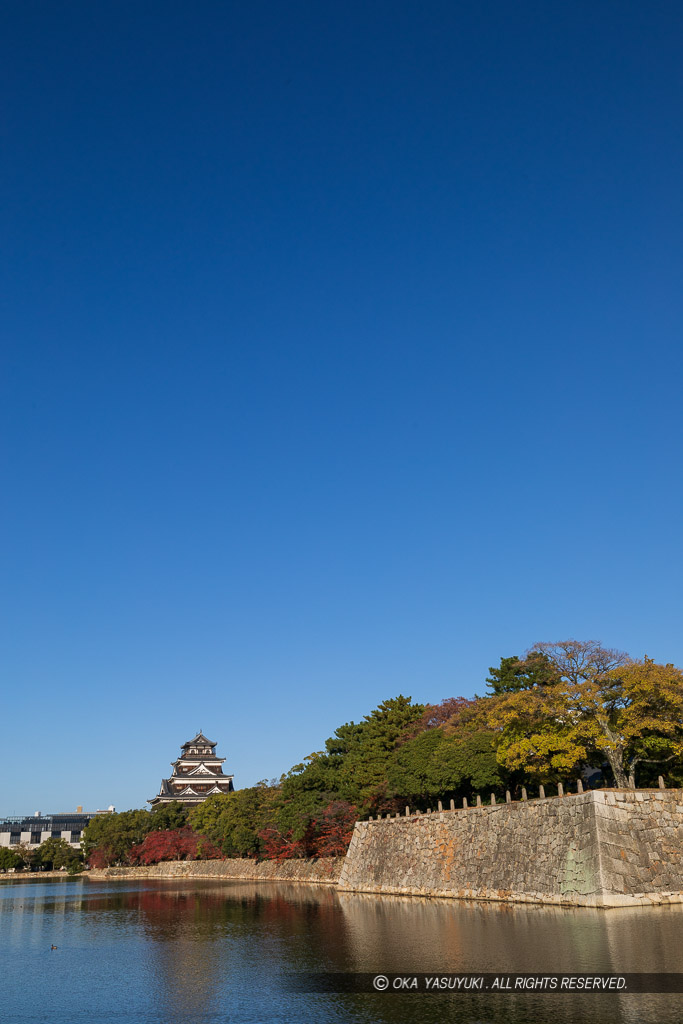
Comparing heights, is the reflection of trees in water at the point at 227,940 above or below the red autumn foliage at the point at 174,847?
above

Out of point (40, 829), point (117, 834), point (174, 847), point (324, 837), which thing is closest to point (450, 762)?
point (324, 837)

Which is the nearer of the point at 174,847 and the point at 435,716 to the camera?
the point at 435,716

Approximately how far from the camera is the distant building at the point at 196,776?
311ft

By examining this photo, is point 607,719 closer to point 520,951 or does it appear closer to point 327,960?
point 520,951

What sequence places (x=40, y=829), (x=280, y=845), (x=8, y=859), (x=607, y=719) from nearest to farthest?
(x=607, y=719) → (x=280, y=845) → (x=8, y=859) → (x=40, y=829)

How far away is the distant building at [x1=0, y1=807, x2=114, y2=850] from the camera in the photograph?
13538cm

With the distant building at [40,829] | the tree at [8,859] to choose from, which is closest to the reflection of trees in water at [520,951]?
the tree at [8,859]

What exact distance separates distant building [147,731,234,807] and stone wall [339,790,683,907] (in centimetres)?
6776

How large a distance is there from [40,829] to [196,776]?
62.9m

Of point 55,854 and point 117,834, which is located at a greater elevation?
point 117,834

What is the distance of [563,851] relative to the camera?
24.2 meters

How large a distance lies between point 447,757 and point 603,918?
584 inches

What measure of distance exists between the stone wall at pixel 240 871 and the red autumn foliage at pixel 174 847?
27.1 inches

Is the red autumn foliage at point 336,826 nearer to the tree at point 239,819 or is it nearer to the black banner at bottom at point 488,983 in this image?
the tree at point 239,819
